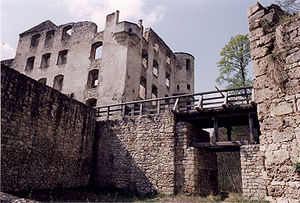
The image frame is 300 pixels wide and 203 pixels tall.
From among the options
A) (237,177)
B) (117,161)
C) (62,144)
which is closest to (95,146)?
(117,161)

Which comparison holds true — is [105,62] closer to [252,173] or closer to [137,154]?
[137,154]

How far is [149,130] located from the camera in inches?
461

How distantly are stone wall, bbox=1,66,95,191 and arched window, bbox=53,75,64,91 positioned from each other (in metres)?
9.20

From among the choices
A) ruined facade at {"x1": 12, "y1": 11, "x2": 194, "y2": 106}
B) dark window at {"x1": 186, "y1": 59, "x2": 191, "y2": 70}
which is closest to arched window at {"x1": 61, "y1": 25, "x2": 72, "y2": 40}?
ruined facade at {"x1": 12, "y1": 11, "x2": 194, "y2": 106}

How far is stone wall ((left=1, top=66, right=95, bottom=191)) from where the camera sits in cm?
828

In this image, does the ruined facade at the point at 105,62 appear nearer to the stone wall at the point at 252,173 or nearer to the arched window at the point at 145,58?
the arched window at the point at 145,58

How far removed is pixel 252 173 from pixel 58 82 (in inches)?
660

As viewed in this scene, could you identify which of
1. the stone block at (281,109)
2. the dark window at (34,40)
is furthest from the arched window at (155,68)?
the stone block at (281,109)

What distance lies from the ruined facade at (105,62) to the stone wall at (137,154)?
4116 millimetres

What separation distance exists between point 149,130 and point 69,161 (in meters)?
3.91

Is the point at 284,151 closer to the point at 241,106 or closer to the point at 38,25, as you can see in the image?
the point at 241,106

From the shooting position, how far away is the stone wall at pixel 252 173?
9.01m

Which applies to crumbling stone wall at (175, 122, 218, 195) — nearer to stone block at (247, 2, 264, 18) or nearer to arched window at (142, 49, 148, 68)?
stone block at (247, 2, 264, 18)

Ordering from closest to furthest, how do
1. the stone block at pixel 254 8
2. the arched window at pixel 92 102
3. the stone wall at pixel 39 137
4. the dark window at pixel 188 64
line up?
the stone block at pixel 254 8, the stone wall at pixel 39 137, the arched window at pixel 92 102, the dark window at pixel 188 64
